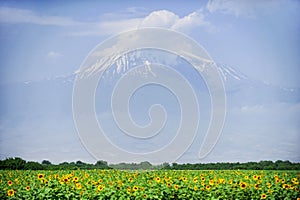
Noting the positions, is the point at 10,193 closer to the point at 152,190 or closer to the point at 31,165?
the point at 152,190

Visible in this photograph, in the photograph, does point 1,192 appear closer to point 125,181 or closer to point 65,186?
point 65,186

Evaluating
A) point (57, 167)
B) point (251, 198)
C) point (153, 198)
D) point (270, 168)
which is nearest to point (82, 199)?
point (153, 198)

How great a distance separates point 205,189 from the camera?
30.6 ft

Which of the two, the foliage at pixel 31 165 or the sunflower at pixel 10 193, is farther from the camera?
the foliage at pixel 31 165

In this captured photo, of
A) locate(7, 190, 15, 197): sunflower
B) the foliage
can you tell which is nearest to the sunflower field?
locate(7, 190, 15, 197): sunflower

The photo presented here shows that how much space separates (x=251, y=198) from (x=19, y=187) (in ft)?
14.3

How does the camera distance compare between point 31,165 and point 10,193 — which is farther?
point 31,165

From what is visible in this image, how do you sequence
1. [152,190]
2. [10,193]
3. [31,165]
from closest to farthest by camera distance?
1. [10,193]
2. [152,190]
3. [31,165]

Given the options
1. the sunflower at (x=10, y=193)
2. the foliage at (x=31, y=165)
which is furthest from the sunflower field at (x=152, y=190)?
the foliage at (x=31, y=165)

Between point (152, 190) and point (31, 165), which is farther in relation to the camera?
point (31, 165)

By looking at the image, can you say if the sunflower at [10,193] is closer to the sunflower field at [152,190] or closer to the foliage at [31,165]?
the sunflower field at [152,190]

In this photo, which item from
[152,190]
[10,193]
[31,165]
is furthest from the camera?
[31,165]

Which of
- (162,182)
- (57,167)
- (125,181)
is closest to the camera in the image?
(162,182)

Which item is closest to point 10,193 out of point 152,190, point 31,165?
point 152,190
